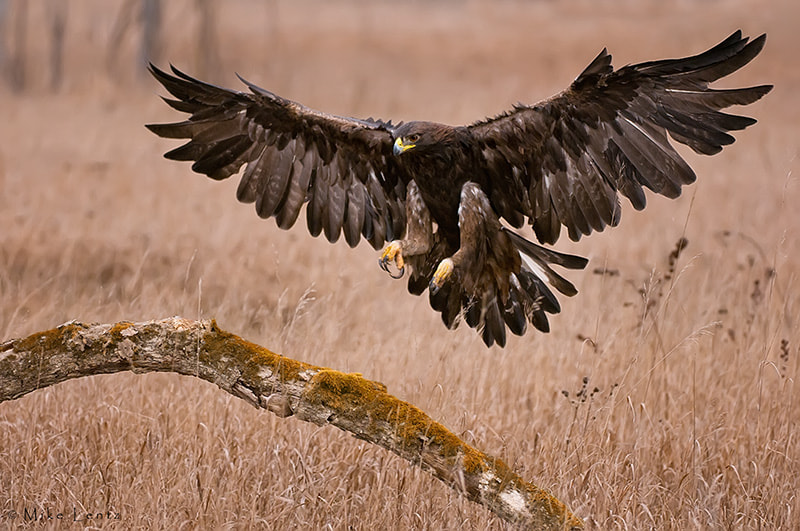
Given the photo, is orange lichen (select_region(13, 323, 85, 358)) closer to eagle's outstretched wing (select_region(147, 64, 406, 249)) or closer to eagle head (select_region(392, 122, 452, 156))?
eagle's outstretched wing (select_region(147, 64, 406, 249))

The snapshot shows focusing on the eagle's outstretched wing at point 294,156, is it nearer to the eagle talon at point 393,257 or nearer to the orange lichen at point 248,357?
the eagle talon at point 393,257

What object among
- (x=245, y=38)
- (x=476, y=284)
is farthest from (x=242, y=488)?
(x=245, y=38)

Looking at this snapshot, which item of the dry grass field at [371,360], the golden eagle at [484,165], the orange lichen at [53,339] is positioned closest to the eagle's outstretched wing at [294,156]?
the golden eagle at [484,165]

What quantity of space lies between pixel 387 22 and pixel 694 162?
1756 cm

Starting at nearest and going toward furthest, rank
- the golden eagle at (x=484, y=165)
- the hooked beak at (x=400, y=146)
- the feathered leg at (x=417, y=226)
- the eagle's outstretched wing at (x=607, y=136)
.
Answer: the eagle's outstretched wing at (x=607, y=136) → the golden eagle at (x=484, y=165) → the hooked beak at (x=400, y=146) → the feathered leg at (x=417, y=226)

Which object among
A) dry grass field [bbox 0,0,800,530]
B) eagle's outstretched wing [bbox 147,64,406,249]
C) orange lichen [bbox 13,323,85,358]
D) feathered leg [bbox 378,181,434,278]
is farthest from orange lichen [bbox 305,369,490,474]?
eagle's outstretched wing [bbox 147,64,406,249]

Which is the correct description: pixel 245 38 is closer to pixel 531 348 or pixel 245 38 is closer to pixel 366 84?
pixel 366 84

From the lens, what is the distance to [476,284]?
4227 millimetres

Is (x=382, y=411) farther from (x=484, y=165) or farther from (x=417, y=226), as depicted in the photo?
(x=484, y=165)

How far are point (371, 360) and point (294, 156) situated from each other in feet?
3.96

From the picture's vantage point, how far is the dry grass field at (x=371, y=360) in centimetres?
358

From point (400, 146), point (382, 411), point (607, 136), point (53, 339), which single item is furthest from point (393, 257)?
point (53, 339)

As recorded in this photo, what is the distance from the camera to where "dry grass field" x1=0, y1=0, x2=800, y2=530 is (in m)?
3.58

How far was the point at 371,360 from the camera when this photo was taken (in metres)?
4.77
